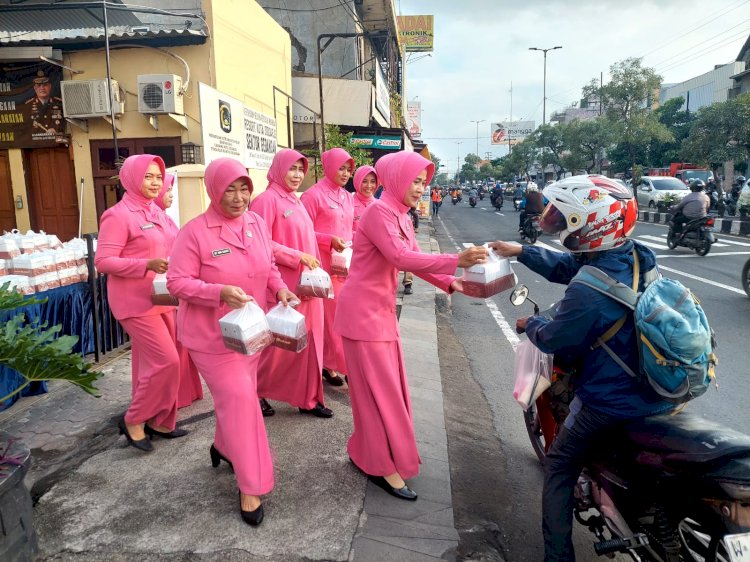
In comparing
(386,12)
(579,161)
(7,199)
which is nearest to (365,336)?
(7,199)

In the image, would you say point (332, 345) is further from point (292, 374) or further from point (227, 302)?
point (227, 302)

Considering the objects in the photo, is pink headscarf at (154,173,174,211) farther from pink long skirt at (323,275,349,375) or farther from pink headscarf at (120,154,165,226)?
pink long skirt at (323,275,349,375)

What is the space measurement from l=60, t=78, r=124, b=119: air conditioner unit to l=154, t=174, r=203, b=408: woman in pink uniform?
5.45 meters

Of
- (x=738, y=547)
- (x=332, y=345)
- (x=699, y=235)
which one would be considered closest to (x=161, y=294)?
(x=332, y=345)

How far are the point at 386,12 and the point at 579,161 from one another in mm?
25909

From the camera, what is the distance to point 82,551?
2535 mm

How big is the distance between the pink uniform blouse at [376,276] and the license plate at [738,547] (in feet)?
5.19

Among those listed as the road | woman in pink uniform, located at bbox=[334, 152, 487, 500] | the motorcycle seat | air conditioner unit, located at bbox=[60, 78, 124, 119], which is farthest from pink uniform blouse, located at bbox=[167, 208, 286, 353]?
air conditioner unit, located at bbox=[60, 78, 124, 119]

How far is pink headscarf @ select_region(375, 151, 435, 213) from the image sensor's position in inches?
115

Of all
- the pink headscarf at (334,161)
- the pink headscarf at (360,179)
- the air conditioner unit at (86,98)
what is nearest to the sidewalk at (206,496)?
the pink headscarf at (334,161)

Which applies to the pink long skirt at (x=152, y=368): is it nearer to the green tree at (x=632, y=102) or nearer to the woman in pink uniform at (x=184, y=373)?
the woman in pink uniform at (x=184, y=373)

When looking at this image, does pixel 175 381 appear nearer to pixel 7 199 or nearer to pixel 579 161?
pixel 7 199

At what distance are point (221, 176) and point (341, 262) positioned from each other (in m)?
1.73

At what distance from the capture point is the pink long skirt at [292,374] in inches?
156
